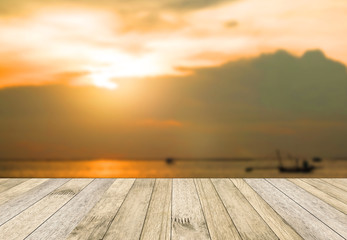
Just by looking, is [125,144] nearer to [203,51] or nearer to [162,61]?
[162,61]

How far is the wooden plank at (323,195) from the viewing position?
255 cm

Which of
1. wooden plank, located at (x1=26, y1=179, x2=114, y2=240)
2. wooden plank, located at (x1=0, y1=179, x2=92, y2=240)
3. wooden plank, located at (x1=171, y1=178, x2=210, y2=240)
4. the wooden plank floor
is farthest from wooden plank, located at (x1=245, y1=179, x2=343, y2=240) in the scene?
wooden plank, located at (x1=0, y1=179, x2=92, y2=240)

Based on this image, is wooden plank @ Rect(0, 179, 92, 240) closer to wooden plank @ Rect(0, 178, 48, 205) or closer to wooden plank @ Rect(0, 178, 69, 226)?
wooden plank @ Rect(0, 178, 69, 226)

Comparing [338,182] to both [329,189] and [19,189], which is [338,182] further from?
[19,189]

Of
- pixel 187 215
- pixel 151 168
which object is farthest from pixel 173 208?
pixel 151 168

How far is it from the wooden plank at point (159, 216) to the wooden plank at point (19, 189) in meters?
1.04

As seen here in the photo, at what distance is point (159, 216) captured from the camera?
7.37ft

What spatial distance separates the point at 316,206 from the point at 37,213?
71.1 inches

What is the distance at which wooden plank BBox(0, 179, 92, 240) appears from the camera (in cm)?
197

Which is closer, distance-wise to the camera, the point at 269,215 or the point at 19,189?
the point at 269,215

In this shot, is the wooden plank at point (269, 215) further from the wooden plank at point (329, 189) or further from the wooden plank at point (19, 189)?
the wooden plank at point (19, 189)

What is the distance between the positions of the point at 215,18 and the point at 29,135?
5367 mm

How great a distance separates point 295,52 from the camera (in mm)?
7535

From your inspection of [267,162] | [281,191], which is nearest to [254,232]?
[281,191]
